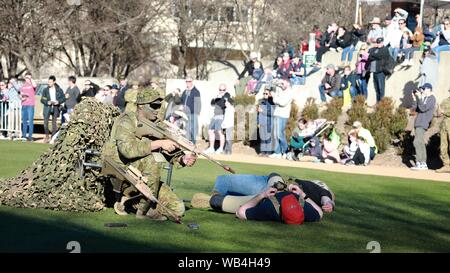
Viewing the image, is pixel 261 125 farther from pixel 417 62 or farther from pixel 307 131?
pixel 417 62

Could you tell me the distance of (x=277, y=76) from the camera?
29547 mm

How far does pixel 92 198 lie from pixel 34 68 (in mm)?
28498

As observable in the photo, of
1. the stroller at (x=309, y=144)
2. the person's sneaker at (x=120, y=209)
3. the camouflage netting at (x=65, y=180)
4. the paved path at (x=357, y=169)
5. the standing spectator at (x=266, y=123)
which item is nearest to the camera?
the person's sneaker at (x=120, y=209)

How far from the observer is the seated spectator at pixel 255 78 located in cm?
2934

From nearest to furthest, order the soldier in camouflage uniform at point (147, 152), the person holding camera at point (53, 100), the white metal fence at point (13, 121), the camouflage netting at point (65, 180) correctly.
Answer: the soldier in camouflage uniform at point (147, 152) → the camouflage netting at point (65, 180) → the person holding camera at point (53, 100) → the white metal fence at point (13, 121)

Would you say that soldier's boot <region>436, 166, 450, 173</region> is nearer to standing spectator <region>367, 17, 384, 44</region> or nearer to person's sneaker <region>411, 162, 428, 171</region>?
person's sneaker <region>411, 162, 428, 171</region>

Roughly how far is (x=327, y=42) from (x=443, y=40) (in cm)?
601

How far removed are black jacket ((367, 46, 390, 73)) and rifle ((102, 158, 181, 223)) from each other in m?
15.4

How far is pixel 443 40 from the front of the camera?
2547cm

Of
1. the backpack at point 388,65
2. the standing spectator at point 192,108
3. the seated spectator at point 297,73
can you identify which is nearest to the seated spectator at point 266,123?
the standing spectator at point 192,108

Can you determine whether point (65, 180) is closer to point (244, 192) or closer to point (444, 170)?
point (244, 192)

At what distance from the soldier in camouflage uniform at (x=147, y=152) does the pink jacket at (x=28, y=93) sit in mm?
17121

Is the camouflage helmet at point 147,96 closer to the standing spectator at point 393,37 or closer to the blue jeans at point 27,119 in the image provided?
the standing spectator at point 393,37
